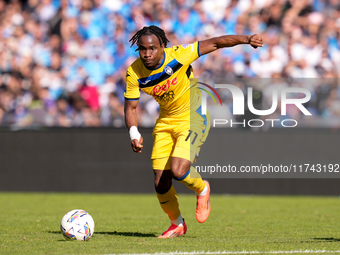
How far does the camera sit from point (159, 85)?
7992 millimetres

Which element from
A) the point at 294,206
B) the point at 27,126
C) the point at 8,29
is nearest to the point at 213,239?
the point at 294,206

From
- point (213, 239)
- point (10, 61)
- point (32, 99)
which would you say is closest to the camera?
point (213, 239)

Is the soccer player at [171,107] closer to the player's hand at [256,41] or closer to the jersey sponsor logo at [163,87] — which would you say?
the jersey sponsor logo at [163,87]

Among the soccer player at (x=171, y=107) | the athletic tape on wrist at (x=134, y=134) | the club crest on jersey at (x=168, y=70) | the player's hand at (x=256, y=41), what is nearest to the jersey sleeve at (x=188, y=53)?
the soccer player at (x=171, y=107)

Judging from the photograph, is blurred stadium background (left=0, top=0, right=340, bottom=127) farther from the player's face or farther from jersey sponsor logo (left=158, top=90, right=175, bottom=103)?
the player's face

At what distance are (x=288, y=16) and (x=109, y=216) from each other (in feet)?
25.9

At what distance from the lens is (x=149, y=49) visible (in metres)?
7.73

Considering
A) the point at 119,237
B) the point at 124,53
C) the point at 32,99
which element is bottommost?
the point at 119,237

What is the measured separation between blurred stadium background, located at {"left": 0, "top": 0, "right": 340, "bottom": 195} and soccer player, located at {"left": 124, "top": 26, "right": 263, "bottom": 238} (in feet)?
21.0

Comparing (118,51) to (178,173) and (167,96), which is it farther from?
(178,173)

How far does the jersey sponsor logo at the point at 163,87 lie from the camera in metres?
8.01

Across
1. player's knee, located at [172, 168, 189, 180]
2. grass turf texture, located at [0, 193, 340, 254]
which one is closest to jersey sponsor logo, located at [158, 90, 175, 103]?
player's knee, located at [172, 168, 189, 180]

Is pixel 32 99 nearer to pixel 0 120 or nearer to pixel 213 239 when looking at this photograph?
pixel 0 120

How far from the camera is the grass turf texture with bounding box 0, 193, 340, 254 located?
23.0ft
